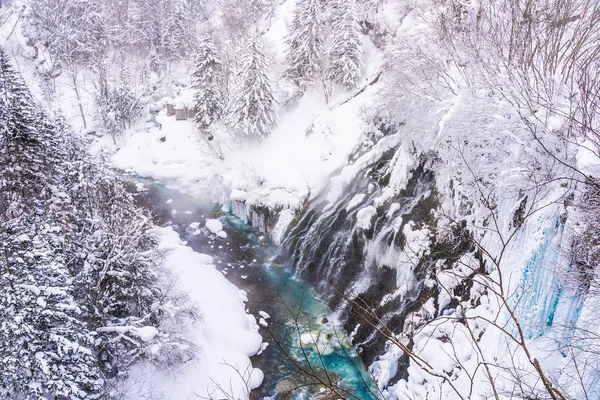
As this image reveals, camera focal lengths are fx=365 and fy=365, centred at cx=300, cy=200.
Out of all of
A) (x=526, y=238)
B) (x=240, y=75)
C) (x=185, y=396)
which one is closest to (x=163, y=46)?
(x=240, y=75)

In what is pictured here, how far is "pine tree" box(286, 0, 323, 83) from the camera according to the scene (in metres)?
26.3

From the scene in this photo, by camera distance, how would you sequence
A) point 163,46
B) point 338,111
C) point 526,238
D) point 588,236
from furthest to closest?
point 163,46
point 338,111
point 526,238
point 588,236

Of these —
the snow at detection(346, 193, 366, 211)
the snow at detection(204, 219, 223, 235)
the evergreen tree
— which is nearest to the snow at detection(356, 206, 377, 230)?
the snow at detection(346, 193, 366, 211)

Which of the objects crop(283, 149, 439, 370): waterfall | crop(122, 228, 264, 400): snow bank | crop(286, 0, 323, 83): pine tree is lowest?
crop(122, 228, 264, 400): snow bank

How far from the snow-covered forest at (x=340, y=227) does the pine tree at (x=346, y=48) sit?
0.17 m

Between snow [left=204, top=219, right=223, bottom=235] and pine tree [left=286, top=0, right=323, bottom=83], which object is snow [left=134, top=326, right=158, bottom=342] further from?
pine tree [left=286, top=0, right=323, bottom=83]

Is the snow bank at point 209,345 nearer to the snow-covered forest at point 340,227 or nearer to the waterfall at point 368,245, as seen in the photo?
the snow-covered forest at point 340,227

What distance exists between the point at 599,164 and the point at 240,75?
22564 mm

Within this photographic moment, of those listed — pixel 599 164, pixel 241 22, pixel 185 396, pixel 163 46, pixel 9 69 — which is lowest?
pixel 185 396

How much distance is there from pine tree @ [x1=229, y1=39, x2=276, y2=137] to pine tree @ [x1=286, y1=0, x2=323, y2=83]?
3.63 metres

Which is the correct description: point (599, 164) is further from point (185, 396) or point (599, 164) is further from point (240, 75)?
point (240, 75)

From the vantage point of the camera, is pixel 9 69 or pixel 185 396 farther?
pixel 9 69

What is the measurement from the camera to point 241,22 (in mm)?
38312

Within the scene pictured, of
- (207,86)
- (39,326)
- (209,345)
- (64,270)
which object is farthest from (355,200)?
(207,86)
